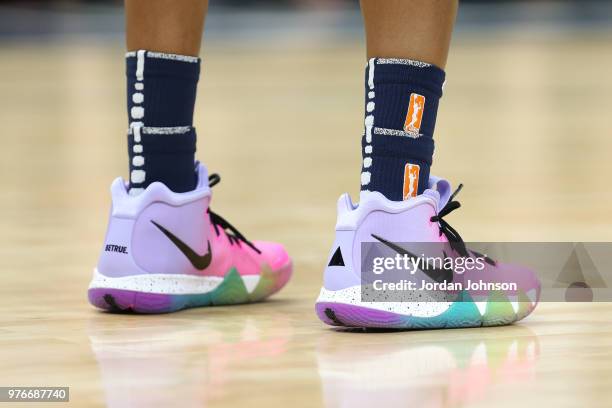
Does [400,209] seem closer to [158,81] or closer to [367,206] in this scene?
[367,206]

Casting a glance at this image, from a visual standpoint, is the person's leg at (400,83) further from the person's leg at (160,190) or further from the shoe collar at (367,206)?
the person's leg at (160,190)

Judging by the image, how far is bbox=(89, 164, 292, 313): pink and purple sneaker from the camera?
1.46 metres

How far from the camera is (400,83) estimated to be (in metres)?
1.36

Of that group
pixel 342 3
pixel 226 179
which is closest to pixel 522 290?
pixel 226 179

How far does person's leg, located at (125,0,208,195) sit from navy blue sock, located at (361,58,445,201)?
0.24 m

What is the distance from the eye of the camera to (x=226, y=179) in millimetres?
2779

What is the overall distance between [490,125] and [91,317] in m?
2.68

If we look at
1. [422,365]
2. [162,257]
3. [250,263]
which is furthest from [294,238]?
[422,365]

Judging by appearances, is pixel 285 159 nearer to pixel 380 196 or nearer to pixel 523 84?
pixel 380 196

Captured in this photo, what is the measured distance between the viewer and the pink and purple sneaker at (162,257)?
1461mm

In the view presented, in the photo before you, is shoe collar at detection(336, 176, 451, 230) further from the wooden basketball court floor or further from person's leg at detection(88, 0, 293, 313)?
person's leg at detection(88, 0, 293, 313)

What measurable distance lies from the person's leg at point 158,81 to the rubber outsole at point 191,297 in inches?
4.7

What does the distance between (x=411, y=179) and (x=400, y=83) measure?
10 cm

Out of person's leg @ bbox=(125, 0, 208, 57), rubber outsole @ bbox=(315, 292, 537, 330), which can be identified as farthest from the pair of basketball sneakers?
person's leg @ bbox=(125, 0, 208, 57)
